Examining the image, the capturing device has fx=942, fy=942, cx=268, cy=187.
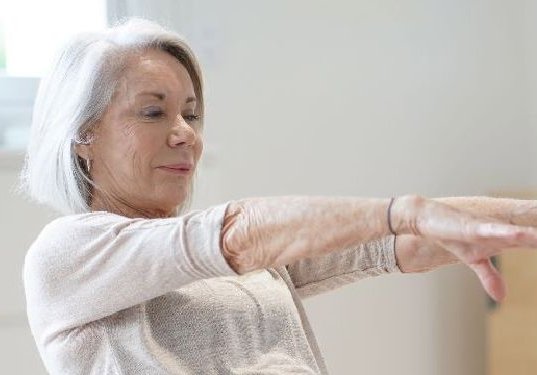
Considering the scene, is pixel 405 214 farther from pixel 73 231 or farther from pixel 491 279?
pixel 73 231

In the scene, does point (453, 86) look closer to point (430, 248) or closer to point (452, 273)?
point (452, 273)

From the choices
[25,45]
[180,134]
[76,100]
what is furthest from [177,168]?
[25,45]

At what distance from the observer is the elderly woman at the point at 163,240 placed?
3.24 feet

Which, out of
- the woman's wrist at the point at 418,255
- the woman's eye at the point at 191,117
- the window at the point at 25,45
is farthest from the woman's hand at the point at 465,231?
the window at the point at 25,45

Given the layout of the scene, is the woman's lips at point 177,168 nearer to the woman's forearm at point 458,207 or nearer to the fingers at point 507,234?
the woman's forearm at point 458,207

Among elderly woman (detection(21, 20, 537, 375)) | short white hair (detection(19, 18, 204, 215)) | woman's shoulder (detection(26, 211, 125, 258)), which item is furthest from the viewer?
short white hair (detection(19, 18, 204, 215))

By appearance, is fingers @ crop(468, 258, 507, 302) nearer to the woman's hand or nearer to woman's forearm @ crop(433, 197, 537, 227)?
the woman's hand

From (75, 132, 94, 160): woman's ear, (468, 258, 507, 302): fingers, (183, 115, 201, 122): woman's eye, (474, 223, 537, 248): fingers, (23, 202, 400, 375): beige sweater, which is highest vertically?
(183, 115, 201, 122): woman's eye

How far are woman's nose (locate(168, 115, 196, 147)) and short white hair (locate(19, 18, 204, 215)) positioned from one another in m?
0.10

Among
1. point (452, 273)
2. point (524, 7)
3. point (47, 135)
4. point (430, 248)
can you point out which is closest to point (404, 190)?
point (452, 273)

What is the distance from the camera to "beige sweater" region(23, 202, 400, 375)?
3.45 ft

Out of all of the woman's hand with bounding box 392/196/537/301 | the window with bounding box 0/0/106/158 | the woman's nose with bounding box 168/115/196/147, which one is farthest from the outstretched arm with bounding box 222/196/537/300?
the window with bounding box 0/0/106/158

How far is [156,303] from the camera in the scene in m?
1.22

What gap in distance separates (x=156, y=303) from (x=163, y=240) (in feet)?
0.64
